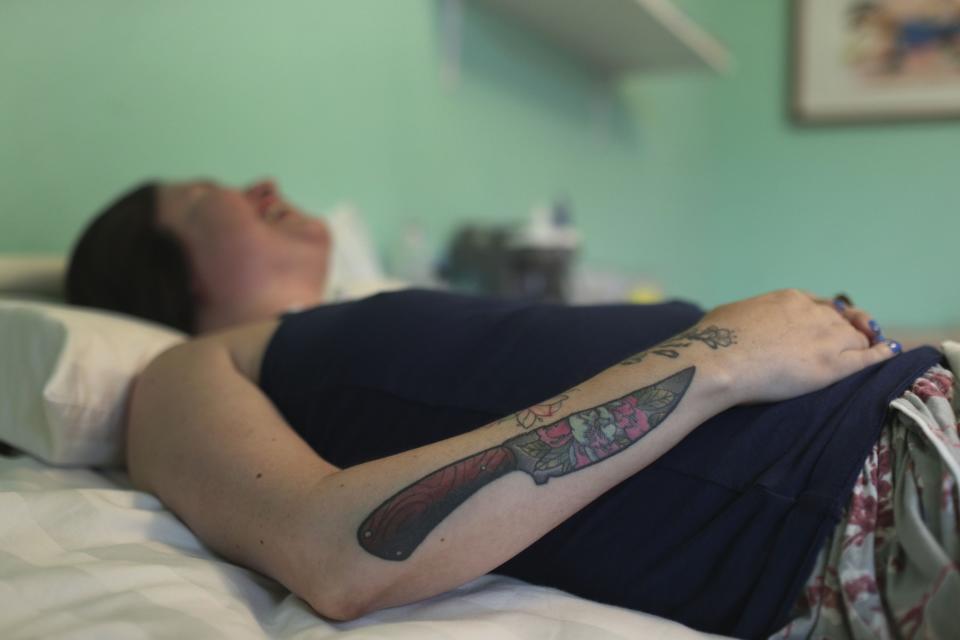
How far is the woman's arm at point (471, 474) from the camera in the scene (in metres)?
0.67

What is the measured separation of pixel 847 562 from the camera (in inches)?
25.4

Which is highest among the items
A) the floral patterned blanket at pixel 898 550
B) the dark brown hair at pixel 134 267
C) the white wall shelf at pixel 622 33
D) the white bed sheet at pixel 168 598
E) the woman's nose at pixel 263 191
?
the white wall shelf at pixel 622 33

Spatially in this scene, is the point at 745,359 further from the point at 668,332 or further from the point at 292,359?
the point at 292,359

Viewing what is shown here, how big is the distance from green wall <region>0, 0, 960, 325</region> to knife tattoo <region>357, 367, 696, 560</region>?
916 millimetres

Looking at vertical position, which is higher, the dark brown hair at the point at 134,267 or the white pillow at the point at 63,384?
the dark brown hair at the point at 134,267

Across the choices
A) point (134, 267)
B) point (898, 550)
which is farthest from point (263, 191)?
point (898, 550)

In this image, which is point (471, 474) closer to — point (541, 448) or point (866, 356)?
point (541, 448)

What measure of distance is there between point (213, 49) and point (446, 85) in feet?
2.44

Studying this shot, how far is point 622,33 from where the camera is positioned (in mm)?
2604

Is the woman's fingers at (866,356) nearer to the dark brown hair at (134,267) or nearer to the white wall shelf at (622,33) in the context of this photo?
the dark brown hair at (134,267)

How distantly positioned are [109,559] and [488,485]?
33 cm

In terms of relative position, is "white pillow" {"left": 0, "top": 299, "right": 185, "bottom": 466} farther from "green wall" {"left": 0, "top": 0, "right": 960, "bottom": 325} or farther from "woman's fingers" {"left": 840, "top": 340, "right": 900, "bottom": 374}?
"woman's fingers" {"left": 840, "top": 340, "right": 900, "bottom": 374}

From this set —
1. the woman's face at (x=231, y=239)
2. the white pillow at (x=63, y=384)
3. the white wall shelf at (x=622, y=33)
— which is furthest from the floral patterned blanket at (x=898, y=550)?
the white wall shelf at (x=622, y=33)

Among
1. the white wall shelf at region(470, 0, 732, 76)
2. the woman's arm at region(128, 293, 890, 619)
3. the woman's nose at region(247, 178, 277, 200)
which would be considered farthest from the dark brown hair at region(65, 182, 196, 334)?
the white wall shelf at region(470, 0, 732, 76)
